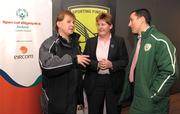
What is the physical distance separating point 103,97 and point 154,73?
71 centimetres

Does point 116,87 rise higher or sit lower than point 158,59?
lower

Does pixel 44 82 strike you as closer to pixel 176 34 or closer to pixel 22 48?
pixel 22 48

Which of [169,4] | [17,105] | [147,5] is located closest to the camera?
[17,105]

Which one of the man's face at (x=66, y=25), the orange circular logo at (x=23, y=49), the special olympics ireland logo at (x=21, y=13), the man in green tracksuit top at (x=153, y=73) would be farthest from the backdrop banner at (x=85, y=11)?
the man in green tracksuit top at (x=153, y=73)

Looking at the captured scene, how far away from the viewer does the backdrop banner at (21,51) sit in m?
2.87

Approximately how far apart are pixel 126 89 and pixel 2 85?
131 cm

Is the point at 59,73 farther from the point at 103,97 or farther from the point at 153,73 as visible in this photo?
the point at 153,73

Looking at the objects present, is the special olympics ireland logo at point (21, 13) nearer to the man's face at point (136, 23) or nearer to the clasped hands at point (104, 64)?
the clasped hands at point (104, 64)

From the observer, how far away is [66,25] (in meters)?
2.57

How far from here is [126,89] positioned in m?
2.79

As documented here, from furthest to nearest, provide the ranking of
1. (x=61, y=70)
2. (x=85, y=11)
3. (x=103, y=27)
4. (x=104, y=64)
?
(x=85, y=11), (x=103, y=27), (x=104, y=64), (x=61, y=70)

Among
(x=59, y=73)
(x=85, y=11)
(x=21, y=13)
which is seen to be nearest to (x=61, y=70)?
(x=59, y=73)

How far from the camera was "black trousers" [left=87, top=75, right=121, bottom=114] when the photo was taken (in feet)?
9.51

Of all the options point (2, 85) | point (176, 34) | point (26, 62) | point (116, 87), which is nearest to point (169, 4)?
point (176, 34)
